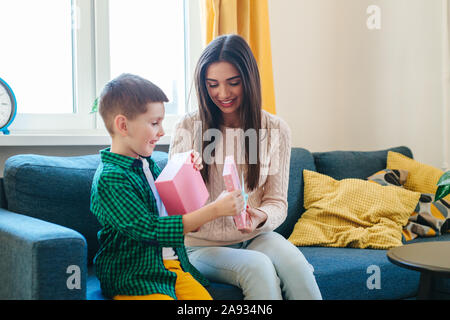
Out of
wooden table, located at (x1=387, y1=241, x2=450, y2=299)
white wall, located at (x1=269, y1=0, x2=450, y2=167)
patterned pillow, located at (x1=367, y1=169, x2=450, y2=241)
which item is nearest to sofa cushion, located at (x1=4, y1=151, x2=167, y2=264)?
wooden table, located at (x1=387, y1=241, x2=450, y2=299)

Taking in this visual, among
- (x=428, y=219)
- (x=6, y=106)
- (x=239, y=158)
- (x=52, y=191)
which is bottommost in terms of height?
(x=428, y=219)

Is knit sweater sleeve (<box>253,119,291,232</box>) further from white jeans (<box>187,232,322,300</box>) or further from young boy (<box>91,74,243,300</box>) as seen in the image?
young boy (<box>91,74,243,300</box>)

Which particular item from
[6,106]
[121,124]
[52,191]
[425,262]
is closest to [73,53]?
[6,106]

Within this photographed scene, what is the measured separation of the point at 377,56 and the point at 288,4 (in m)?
0.70

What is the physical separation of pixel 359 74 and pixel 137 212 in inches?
91.2

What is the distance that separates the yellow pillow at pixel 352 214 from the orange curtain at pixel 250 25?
1.88 ft

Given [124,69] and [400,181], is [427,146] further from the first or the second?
[124,69]

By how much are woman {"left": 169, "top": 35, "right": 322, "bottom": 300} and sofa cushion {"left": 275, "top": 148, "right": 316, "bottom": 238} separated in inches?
22.2

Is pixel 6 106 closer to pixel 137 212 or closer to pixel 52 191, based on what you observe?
pixel 52 191

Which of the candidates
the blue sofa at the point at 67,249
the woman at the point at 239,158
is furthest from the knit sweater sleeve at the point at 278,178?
the blue sofa at the point at 67,249

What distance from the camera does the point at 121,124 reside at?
1191 mm

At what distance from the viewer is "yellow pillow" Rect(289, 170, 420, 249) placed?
1.90 m

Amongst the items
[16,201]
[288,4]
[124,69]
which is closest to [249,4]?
[288,4]

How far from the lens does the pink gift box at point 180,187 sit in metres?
1.15
